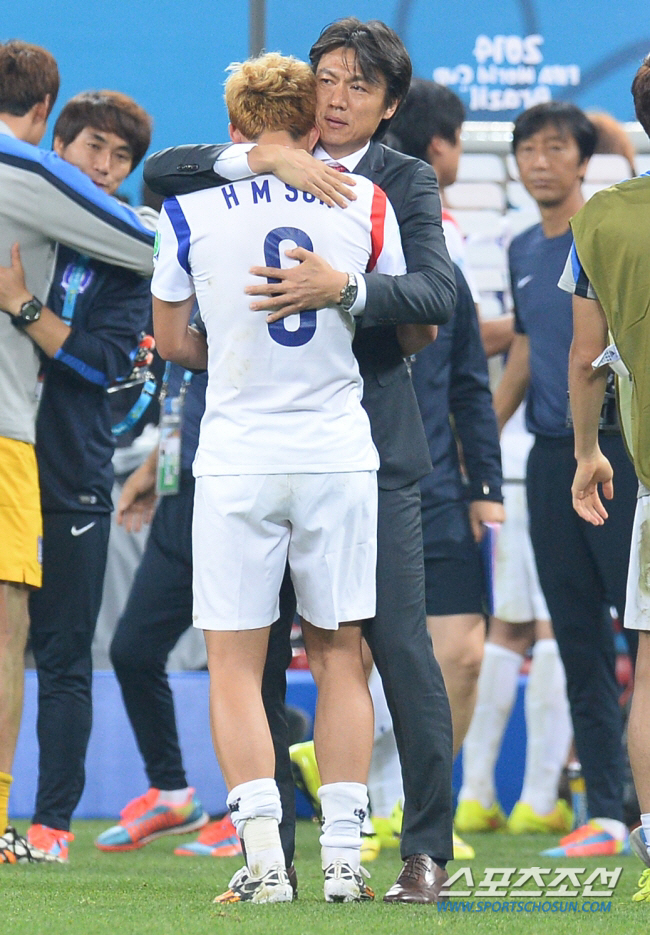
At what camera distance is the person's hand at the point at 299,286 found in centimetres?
288

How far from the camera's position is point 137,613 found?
448 centimetres

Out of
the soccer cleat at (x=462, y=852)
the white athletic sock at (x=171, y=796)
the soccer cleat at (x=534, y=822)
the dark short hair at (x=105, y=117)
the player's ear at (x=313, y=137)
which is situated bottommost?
the soccer cleat at (x=534, y=822)

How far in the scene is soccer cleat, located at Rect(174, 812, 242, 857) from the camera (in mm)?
4422

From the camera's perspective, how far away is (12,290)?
12.8ft

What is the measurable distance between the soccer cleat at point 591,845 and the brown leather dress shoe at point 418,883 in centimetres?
147

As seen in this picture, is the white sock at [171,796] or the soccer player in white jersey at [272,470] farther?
the white sock at [171,796]

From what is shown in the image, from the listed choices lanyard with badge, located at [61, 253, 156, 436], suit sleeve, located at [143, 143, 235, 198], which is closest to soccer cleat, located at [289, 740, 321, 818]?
lanyard with badge, located at [61, 253, 156, 436]

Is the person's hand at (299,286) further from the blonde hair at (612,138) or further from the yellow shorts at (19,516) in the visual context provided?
the blonde hair at (612,138)

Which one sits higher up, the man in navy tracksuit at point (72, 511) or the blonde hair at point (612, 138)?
the blonde hair at point (612, 138)

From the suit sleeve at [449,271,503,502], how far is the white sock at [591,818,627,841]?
0.96 m

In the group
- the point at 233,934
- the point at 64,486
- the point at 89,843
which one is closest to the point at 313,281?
the point at 233,934

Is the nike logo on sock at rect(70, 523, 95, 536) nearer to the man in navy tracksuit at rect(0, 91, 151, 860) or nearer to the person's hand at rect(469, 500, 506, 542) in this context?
the man in navy tracksuit at rect(0, 91, 151, 860)

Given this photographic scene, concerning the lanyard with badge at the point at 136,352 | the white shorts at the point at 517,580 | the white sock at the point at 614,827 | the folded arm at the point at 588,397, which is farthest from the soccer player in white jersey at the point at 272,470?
the white shorts at the point at 517,580

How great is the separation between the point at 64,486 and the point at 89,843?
1.25 metres
